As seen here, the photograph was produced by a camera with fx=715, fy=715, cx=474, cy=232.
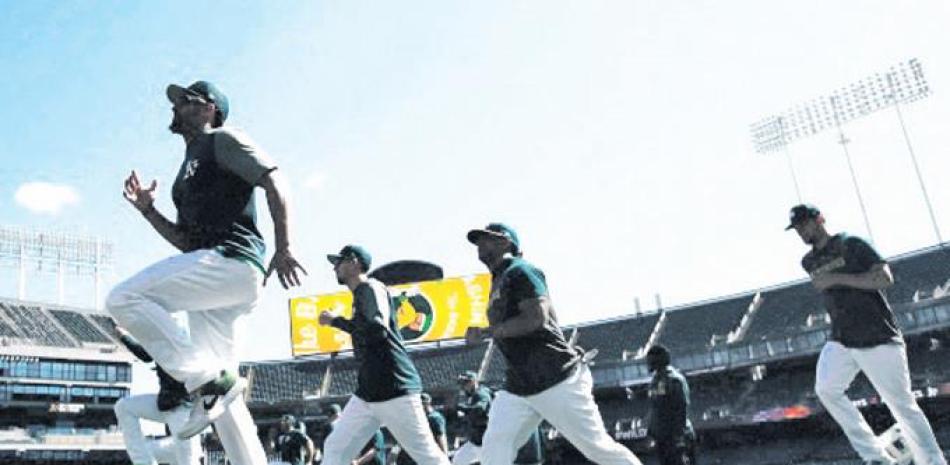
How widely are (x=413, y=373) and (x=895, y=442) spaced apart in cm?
489

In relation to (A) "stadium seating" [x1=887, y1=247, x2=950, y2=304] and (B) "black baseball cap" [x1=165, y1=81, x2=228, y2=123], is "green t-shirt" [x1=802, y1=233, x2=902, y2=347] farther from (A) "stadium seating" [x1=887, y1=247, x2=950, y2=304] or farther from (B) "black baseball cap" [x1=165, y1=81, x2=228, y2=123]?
(A) "stadium seating" [x1=887, y1=247, x2=950, y2=304]

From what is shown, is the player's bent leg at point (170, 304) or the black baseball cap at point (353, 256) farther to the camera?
the black baseball cap at point (353, 256)

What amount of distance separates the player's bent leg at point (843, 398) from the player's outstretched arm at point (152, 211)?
5.11 m

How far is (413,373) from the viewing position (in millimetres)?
5699

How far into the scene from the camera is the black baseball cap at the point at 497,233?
5.37 m

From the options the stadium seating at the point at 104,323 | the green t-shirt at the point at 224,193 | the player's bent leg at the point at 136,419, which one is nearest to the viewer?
the green t-shirt at the point at 224,193

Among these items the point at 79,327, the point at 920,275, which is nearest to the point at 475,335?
the point at 920,275

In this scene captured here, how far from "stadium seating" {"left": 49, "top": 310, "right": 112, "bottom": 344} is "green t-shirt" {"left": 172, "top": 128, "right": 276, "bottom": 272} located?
54.4 metres

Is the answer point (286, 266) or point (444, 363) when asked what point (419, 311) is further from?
point (286, 266)

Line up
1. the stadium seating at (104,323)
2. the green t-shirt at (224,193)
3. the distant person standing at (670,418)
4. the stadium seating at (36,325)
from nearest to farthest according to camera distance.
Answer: the green t-shirt at (224,193), the distant person standing at (670,418), the stadium seating at (36,325), the stadium seating at (104,323)

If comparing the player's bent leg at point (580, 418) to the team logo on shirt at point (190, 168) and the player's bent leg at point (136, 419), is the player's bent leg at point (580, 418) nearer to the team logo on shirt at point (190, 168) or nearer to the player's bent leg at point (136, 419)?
the team logo on shirt at point (190, 168)

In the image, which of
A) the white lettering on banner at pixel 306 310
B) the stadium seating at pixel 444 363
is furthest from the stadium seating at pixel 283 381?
the stadium seating at pixel 444 363

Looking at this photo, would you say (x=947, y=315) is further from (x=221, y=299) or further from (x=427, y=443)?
(x=221, y=299)

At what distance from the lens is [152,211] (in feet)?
14.2
